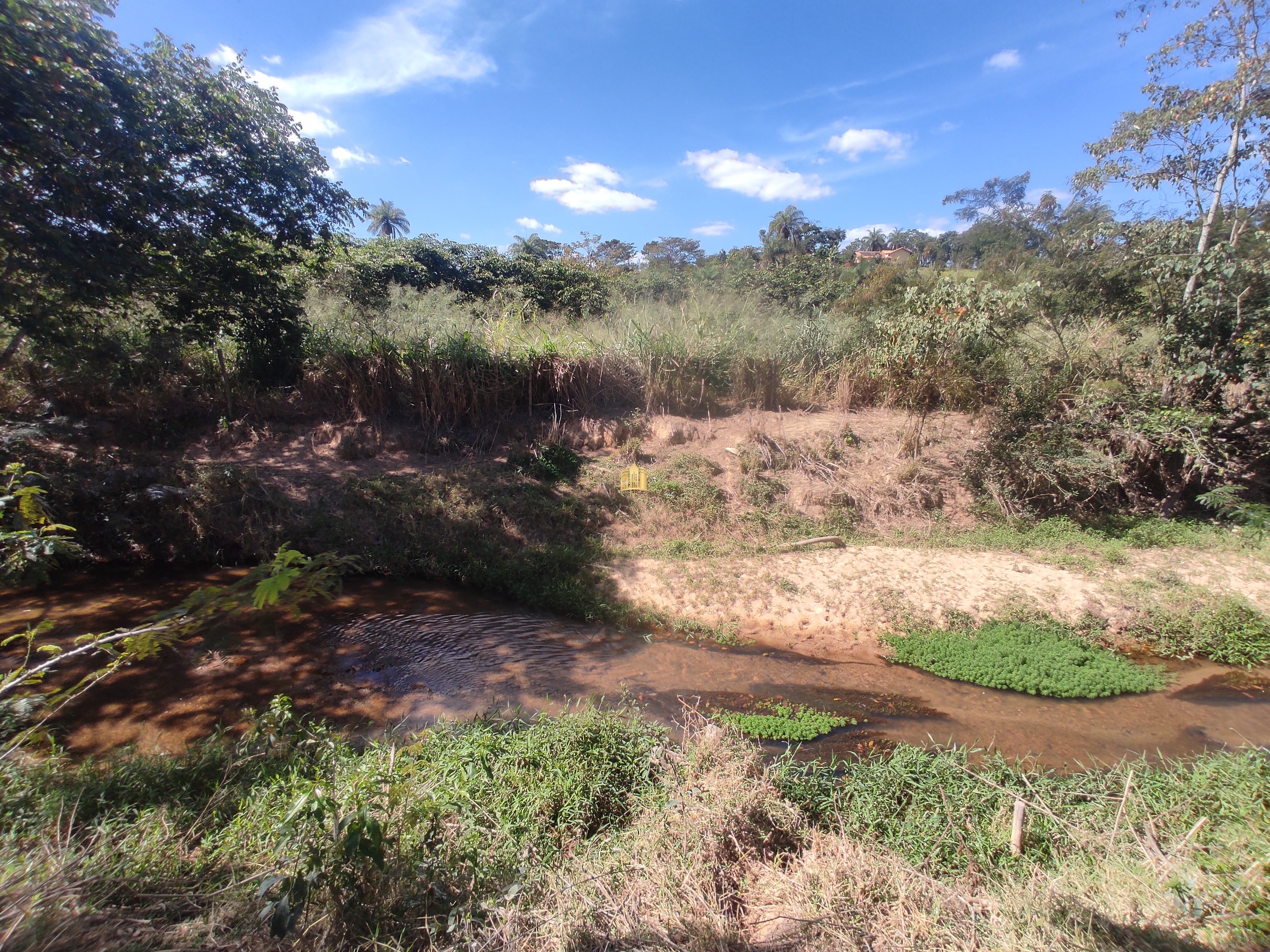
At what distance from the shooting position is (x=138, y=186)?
6.22m

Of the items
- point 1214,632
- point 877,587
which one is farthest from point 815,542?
point 1214,632

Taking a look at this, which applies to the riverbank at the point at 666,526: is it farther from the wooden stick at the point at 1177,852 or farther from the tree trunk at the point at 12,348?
the wooden stick at the point at 1177,852

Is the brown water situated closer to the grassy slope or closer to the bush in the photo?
the bush

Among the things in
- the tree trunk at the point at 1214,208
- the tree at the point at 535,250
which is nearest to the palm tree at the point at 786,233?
the tree at the point at 535,250

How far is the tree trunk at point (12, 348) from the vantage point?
20.1 feet

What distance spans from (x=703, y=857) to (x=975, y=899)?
1.21 metres

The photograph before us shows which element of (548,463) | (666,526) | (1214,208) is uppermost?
(1214,208)

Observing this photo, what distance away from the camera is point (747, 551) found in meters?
7.20

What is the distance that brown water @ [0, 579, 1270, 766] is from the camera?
4.30 m

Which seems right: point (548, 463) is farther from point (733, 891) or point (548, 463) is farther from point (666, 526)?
point (733, 891)

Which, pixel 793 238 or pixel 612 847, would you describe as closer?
pixel 612 847

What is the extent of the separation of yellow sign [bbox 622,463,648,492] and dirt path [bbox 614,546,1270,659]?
137 centimetres

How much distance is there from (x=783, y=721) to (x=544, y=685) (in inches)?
80.9

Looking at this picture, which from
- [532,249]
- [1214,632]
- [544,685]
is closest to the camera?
[544,685]
